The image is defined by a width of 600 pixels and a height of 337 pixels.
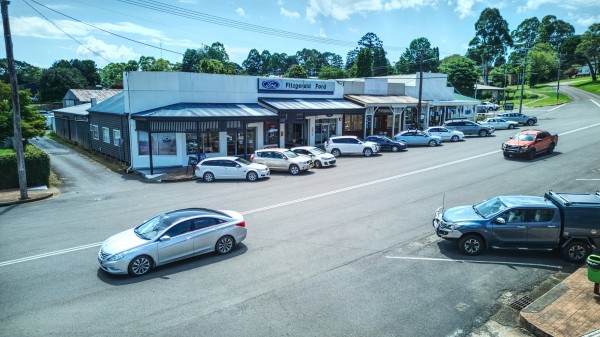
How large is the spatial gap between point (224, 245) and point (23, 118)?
24.5 metres

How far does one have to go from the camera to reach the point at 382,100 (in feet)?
131

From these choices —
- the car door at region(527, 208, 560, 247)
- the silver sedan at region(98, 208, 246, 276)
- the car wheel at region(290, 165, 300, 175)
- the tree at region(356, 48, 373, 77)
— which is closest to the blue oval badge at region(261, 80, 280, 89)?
the car wheel at region(290, 165, 300, 175)

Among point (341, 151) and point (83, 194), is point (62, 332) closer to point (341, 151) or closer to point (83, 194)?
point (83, 194)

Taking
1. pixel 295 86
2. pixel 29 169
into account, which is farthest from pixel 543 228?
pixel 295 86

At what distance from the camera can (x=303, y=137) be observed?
35219 mm

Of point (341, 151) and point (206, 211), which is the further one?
point (341, 151)

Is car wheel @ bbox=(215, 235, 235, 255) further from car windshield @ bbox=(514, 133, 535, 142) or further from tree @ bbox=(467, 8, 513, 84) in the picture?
tree @ bbox=(467, 8, 513, 84)

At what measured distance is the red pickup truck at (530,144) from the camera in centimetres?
2520

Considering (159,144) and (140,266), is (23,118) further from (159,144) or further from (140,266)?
(140,266)

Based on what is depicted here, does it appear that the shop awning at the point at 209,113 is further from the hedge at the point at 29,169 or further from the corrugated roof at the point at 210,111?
the hedge at the point at 29,169

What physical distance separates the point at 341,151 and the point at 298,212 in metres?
15.4

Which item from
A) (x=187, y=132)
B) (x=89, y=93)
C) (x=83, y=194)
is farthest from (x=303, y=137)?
(x=89, y=93)

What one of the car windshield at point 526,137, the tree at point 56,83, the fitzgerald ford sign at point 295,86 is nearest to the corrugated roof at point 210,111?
the fitzgerald ford sign at point 295,86

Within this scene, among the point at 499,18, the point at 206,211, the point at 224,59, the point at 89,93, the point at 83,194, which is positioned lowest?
the point at 83,194
